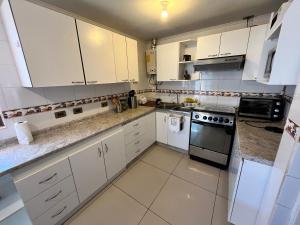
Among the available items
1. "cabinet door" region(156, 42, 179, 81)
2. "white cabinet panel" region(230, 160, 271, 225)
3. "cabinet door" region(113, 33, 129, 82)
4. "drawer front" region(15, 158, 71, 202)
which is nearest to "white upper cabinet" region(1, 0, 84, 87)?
A: "cabinet door" region(113, 33, 129, 82)

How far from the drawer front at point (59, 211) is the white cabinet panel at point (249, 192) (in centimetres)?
156

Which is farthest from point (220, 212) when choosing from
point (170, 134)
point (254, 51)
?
point (254, 51)

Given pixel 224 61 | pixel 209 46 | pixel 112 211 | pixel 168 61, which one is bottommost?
pixel 112 211

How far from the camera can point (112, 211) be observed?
145cm

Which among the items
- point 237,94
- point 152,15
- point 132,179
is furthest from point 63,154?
point 237,94

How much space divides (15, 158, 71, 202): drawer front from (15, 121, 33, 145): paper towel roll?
40cm

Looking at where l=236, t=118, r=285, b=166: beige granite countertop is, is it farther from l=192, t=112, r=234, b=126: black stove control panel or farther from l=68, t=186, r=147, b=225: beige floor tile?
l=68, t=186, r=147, b=225: beige floor tile

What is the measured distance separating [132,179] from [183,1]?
2.36 metres

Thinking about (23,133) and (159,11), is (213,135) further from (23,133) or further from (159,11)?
(23,133)

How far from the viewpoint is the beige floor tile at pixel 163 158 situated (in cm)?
215

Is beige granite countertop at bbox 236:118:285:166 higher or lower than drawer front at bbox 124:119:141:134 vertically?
higher

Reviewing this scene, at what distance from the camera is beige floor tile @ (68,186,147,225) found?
135 cm

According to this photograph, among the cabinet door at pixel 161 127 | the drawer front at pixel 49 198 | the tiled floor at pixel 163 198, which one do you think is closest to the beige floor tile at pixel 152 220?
the tiled floor at pixel 163 198

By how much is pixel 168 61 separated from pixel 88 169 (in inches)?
85.2
